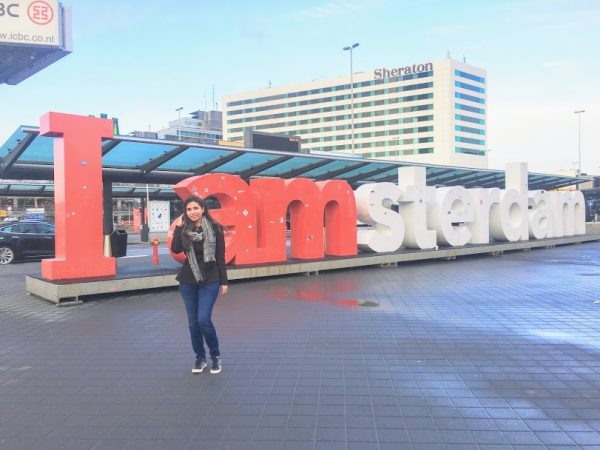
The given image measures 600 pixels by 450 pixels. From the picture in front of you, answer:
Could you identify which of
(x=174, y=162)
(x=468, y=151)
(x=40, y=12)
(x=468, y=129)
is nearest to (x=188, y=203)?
(x=174, y=162)

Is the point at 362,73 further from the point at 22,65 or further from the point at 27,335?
the point at 27,335

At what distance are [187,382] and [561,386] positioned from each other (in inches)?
141

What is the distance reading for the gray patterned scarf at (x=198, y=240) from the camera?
194 inches

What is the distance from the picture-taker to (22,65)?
49719 millimetres

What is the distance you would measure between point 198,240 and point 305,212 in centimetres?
777

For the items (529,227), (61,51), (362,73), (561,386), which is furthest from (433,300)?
(362,73)

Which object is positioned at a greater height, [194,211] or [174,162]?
[174,162]

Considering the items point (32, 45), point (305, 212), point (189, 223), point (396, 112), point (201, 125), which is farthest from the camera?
point (201, 125)

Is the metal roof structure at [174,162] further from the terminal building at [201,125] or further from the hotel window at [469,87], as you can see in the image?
the hotel window at [469,87]

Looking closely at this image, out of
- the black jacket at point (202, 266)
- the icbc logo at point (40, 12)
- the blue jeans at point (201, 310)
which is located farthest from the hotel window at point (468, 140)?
the blue jeans at point (201, 310)

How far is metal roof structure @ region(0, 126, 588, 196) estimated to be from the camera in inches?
474

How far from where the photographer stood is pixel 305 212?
41.4ft

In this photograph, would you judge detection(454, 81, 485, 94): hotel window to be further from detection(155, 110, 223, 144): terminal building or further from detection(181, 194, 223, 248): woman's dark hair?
detection(181, 194, 223, 248): woman's dark hair

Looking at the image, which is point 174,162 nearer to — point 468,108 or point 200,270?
point 200,270
